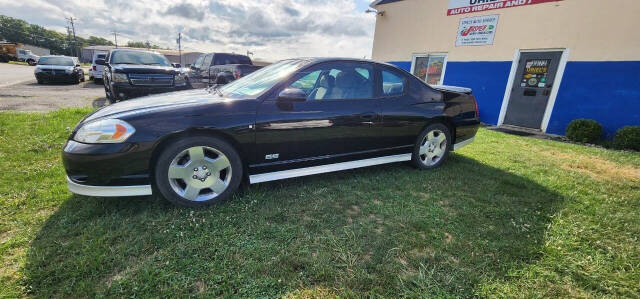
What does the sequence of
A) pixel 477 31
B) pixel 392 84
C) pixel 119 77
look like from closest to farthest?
pixel 392 84
pixel 119 77
pixel 477 31

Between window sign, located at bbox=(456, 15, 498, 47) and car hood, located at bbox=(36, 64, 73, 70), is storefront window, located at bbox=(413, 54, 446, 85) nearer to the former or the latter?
Result: window sign, located at bbox=(456, 15, 498, 47)

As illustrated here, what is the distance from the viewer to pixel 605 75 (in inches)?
246

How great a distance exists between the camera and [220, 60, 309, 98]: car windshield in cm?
270

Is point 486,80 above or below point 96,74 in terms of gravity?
above

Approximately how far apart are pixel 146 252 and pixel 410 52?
10.2 metres

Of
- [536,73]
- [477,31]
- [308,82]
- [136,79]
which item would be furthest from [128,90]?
[536,73]

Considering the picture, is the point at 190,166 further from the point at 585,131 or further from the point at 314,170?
the point at 585,131

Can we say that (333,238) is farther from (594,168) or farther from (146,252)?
(594,168)

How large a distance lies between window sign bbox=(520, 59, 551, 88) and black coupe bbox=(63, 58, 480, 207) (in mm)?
5468

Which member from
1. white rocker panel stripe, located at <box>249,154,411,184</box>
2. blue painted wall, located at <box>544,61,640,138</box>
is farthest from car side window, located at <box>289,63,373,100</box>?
blue painted wall, located at <box>544,61,640,138</box>

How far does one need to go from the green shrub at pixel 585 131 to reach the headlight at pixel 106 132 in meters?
8.40

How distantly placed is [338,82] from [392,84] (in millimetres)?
718

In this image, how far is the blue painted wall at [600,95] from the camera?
19.6 feet

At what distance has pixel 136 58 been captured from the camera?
7.81 m
